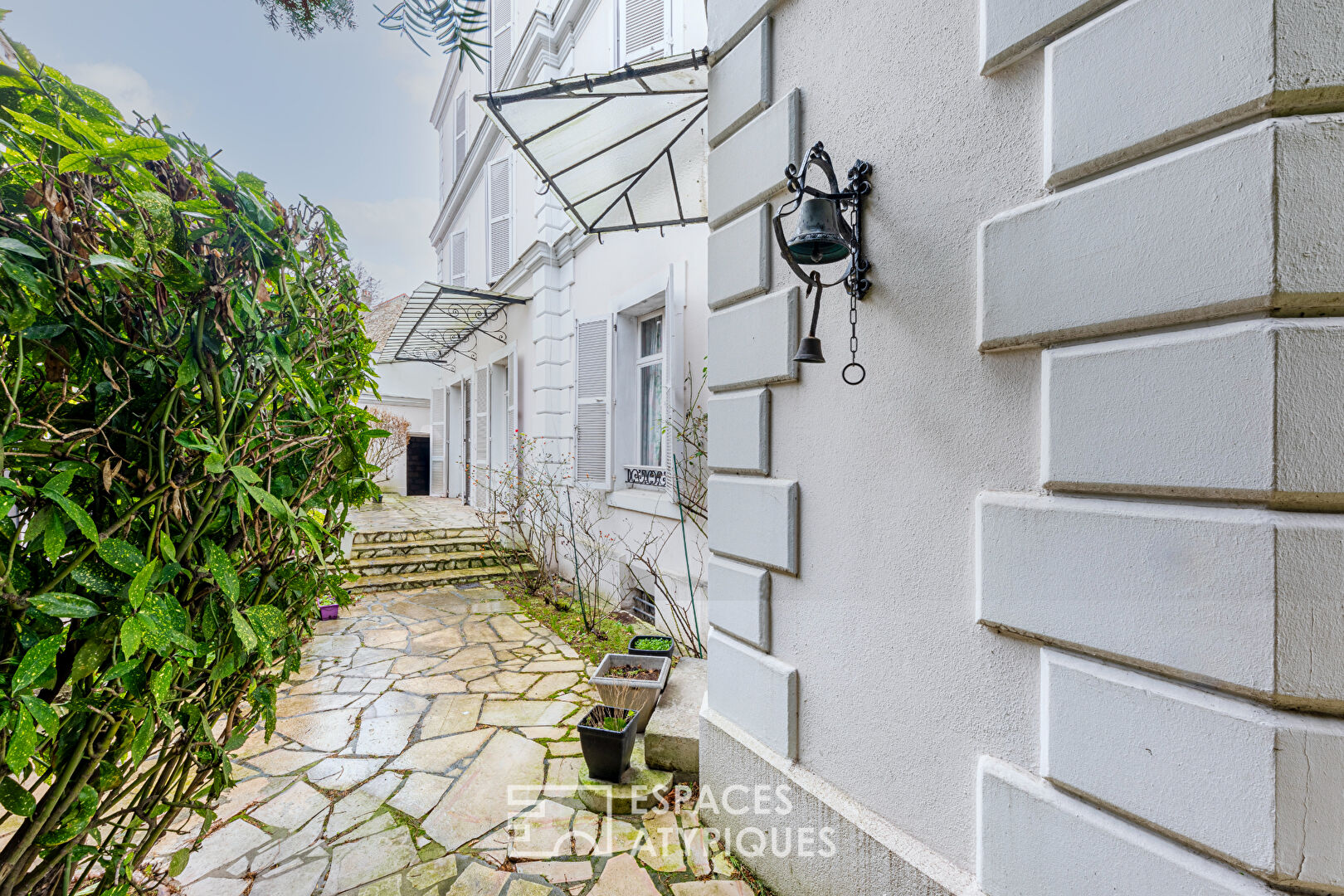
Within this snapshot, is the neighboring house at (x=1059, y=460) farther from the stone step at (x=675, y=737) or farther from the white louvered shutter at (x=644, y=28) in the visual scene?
the white louvered shutter at (x=644, y=28)

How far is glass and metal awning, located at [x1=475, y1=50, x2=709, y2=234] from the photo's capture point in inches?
111

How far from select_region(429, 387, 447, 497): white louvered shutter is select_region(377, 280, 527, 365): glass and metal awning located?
37.5 inches

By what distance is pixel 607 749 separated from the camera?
2.61 meters

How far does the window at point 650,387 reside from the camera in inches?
203

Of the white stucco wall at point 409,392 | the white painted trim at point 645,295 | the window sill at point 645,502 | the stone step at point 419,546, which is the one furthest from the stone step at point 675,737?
the white stucco wall at point 409,392

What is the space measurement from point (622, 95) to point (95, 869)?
4183 millimetres

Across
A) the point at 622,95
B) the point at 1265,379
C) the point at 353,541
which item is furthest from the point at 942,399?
the point at 353,541

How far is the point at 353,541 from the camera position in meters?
7.12

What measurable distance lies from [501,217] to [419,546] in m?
4.95

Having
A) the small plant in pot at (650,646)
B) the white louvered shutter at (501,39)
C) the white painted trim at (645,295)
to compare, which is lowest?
the small plant in pot at (650,646)

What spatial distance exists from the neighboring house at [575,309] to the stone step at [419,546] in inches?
26.6

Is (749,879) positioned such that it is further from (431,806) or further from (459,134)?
(459,134)

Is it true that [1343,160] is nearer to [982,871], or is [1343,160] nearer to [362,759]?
[982,871]

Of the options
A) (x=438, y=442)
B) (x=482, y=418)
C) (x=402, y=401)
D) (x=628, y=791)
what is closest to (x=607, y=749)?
(x=628, y=791)
